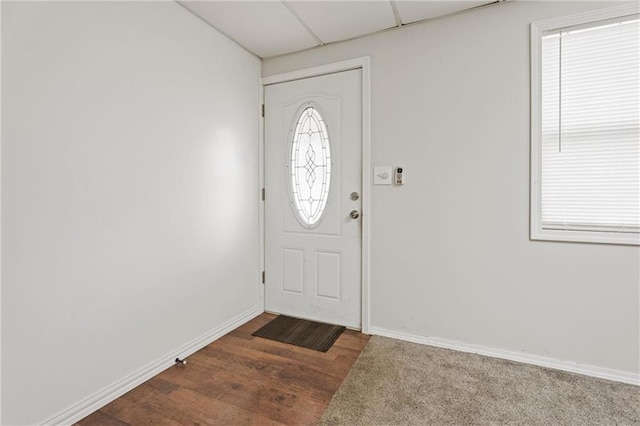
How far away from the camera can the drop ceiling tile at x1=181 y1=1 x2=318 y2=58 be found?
7.06 feet

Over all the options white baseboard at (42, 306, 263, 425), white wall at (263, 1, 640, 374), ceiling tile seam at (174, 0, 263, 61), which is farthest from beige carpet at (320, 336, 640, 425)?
ceiling tile seam at (174, 0, 263, 61)

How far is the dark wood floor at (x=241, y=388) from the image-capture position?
5.30ft

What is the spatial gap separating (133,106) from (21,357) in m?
1.38

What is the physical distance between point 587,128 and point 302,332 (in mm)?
2455

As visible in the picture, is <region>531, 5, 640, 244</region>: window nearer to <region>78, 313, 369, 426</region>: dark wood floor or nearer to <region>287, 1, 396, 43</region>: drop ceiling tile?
<region>287, 1, 396, 43</region>: drop ceiling tile

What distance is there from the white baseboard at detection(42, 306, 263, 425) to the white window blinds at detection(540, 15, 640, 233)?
252 centimetres

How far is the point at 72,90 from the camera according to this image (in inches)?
62.5

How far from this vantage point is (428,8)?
219cm

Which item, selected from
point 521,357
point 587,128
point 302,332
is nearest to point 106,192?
point 302,332

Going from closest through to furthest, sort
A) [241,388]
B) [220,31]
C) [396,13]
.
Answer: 1. [241,388]
2. [396,13]
3. [220,31]

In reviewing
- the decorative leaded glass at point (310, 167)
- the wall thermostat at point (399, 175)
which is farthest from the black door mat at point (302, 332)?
the wall thermostat at point (399, 175)

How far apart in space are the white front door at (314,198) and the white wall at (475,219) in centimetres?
20

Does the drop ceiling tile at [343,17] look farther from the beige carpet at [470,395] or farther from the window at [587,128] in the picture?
the beige carpet at [470,395]

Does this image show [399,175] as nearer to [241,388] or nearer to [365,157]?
[365,157]
